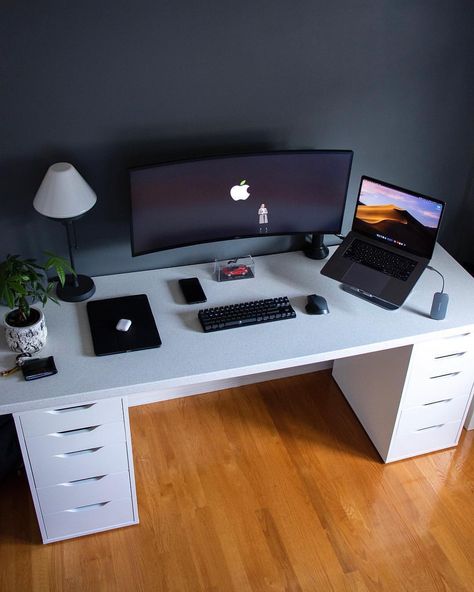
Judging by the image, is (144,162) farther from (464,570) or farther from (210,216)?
(464,570)

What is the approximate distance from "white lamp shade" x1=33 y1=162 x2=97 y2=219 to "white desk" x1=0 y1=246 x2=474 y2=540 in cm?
40

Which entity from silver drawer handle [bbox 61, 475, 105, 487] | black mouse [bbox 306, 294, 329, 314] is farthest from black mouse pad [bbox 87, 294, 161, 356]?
black mouse [bbox 306, 294, 329, 314]

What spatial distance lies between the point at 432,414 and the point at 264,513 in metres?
0.81

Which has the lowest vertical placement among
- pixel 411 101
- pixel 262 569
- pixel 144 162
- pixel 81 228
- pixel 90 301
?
pixel 262 569

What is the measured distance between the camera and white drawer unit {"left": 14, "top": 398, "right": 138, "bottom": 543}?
227 cm

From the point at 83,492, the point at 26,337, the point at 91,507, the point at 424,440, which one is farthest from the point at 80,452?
the point at 424,440

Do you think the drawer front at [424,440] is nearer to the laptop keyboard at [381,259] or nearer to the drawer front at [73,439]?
the laptop keyboard at [381,259]

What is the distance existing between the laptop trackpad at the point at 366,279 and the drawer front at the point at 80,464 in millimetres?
1066

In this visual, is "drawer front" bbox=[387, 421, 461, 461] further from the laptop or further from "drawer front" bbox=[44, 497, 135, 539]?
"drawer front" bbox=[44, 497, 135, 539]

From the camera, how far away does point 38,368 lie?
2.24 m

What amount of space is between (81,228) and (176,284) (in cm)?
43

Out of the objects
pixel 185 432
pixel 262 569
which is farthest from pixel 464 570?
pixel 185 432

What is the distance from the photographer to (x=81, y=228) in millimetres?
2654

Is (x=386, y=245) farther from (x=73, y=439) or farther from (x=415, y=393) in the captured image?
(x=73, y=439)
